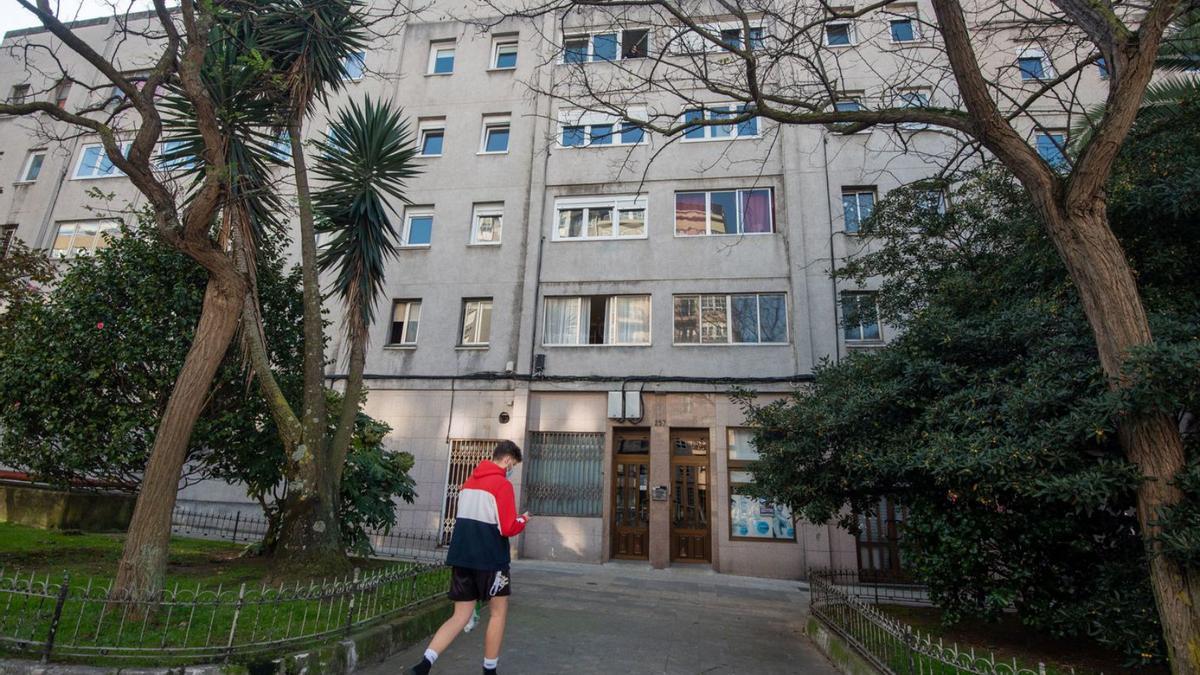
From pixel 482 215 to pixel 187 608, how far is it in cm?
1253

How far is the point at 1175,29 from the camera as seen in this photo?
9.53m

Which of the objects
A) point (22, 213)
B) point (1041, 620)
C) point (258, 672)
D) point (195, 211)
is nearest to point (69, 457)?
point (195, 211)

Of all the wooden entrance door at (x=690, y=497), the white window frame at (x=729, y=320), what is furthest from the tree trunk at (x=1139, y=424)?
the wooden entrance door at (x=690, y=497)

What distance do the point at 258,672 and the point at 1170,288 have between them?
30.6 feet

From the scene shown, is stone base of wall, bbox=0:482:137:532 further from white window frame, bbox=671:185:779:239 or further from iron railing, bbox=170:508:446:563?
white window frame, bbox=671:185:779:239

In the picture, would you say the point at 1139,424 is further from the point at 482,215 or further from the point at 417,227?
the point at 417,227

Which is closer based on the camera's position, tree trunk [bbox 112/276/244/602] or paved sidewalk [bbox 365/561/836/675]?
tree trunk [bbox 112/276/244/602]

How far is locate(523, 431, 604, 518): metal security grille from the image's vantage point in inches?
535

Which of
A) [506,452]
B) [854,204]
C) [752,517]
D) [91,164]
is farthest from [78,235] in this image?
[854,204]

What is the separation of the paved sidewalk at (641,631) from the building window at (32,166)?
23826mm

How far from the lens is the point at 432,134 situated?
17438mm

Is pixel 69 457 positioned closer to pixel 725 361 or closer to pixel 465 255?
pixel 465 255

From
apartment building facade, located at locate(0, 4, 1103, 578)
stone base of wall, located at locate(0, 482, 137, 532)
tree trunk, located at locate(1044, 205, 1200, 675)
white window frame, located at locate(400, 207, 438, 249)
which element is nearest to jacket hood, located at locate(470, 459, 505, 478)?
tree trunk, located at locate(1044, 205, 1200, 675)

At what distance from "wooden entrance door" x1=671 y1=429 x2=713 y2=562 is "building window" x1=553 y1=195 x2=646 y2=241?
18.3 ft
